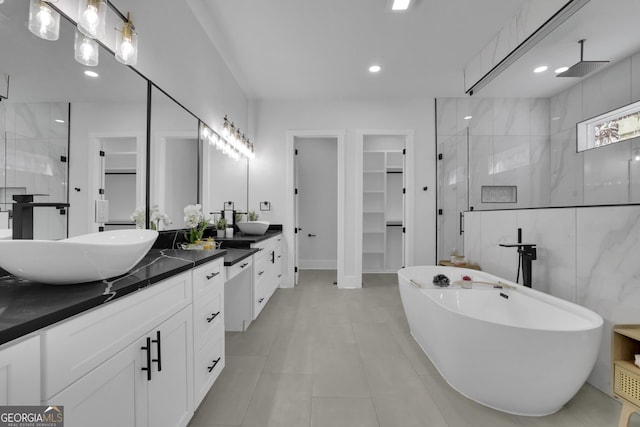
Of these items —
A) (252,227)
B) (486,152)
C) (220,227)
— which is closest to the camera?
(220,227)

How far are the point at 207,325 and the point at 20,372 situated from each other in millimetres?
993

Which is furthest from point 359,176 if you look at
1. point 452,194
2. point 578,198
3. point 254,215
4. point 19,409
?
point 19,409

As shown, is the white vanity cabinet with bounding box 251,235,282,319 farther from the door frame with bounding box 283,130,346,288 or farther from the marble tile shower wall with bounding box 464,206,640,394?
the marble tile shower wall with bounding box 464,206,640,394

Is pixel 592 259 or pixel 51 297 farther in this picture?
pixel 592 259

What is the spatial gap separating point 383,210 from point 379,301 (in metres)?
2.05

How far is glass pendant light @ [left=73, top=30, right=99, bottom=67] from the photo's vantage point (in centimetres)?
130

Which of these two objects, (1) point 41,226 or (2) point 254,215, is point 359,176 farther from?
(1) point 41,226

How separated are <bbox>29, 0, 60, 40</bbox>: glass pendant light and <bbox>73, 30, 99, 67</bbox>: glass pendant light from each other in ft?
0.39

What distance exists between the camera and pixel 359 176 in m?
4.15

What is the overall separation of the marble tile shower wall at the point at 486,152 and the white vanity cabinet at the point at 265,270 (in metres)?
2.51

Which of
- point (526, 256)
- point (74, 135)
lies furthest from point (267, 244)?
point (526, 256)

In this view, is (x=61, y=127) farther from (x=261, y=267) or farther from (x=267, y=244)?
(x=267, y=244)

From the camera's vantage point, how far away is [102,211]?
1452mm

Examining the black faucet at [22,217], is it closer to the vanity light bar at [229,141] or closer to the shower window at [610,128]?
the vanity light bar at [229,141]
